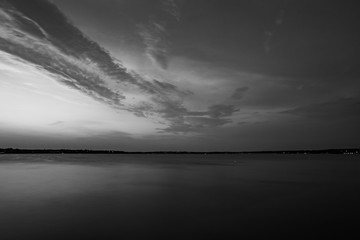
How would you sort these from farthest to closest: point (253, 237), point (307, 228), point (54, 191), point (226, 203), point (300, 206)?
point (54, 191), point (226, 203), point (300, 206), point (307, 228), point (253, 237)

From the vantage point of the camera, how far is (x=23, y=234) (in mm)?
12617

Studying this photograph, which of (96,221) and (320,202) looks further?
(320,202)

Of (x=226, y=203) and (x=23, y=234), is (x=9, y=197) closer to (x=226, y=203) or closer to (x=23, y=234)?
(x=23, y=234)

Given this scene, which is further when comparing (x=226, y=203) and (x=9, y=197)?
(x=9, y=197)

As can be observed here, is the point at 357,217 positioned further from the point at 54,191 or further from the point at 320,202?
the point at 54,191

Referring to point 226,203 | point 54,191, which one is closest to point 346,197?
point 226,203

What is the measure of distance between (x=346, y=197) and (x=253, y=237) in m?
15.5

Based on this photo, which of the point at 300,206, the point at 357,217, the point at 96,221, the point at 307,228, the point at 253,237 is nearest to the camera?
the point at 253,237

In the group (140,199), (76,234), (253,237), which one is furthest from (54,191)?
(253,237)

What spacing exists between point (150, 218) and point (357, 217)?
12.4m

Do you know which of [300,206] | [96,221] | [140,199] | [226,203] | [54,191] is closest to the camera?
[96,221]

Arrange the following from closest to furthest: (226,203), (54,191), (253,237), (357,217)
A: (253,237)
(357,217)
(226,203)
(54,191)

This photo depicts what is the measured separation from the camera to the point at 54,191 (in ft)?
84.6

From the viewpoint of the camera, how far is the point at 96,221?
1475 cm
